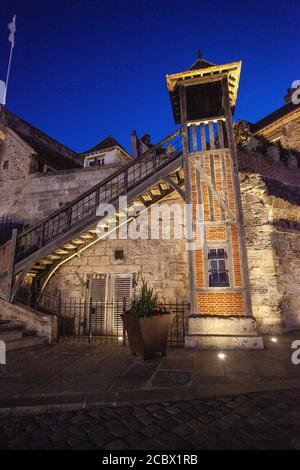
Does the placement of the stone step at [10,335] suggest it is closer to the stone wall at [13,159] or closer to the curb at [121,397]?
the curb at [121,397]

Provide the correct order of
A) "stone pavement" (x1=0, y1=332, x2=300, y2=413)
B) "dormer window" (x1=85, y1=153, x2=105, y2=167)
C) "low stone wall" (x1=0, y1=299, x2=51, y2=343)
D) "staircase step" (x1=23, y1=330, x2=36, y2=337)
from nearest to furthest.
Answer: "stone pavement" (x1=0, y1=332, x2=300, y2=413), "staircase step" (x1=23, y1=330, x2=36, y2=337), "low stone wall" (x1=0, y1=299, x2=51, y2=343), "dormer window" (x1=85, y1=153, x2=105, y2=167)

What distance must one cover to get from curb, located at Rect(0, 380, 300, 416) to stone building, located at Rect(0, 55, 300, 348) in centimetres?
228

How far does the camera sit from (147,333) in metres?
5.01

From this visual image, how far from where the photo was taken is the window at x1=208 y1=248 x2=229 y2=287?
255 inches

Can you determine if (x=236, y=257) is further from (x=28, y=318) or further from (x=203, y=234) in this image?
(x=28, y=318)

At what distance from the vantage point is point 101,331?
8.32 m

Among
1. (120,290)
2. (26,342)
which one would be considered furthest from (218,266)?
(26,342)

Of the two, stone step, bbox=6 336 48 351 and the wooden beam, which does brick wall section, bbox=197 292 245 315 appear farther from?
stone step, bbox=6 336 48 351

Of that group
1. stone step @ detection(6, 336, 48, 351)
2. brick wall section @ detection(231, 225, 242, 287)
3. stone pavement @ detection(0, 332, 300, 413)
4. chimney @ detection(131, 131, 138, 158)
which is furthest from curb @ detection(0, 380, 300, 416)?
chimney @ detection(131, 131, 138, 158)

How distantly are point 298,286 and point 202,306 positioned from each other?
3959 millimetres

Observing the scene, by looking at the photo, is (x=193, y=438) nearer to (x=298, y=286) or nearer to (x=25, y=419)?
(x=25, y=419)

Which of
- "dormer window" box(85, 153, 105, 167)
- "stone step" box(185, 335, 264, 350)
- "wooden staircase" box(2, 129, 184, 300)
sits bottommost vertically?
"stone step" box(185, 335, 264, 350)

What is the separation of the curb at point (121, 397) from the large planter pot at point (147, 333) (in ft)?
5.02

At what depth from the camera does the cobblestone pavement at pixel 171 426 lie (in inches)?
91.8
